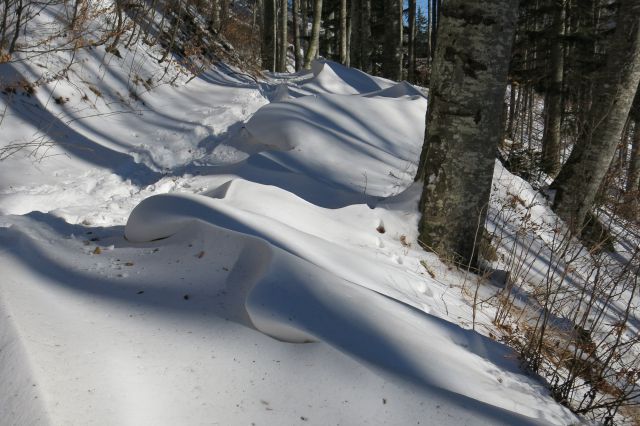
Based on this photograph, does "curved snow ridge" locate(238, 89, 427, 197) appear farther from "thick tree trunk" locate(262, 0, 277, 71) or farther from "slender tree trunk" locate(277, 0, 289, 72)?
"slender tree trunk" locate(277, 0, 289, 72)

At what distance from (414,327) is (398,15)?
30.3 ft

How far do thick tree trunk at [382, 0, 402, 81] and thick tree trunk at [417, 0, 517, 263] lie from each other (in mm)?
7022

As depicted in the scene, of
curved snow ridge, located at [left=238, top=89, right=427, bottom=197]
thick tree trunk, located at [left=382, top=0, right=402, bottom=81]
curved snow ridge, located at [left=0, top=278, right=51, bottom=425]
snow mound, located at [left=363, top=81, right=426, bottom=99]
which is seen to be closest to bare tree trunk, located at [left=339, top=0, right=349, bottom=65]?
thick tree trunk, located at [left=382, top=0, right=402, bottom=81]

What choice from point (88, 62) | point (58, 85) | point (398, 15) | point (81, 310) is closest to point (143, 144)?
point (58, 85)

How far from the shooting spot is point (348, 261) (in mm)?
2750

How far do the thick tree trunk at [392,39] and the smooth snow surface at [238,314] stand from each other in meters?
6.67

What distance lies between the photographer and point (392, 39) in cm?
1030

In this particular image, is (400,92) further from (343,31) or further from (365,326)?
(343,31)

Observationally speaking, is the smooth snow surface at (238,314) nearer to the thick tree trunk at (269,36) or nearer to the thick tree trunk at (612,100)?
the thick tree trunk at (612,100)

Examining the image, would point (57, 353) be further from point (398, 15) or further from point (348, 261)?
point (398, 15)

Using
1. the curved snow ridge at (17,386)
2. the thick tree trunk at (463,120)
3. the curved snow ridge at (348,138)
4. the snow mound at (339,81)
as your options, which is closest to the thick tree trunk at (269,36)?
the snow mound at (339,81)

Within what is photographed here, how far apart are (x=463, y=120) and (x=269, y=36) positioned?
12.5 meters

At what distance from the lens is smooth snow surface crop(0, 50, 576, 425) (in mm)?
1440

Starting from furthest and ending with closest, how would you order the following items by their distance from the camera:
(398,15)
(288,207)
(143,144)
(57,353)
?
(398,15), (143,144), (288,207), (57,353)
